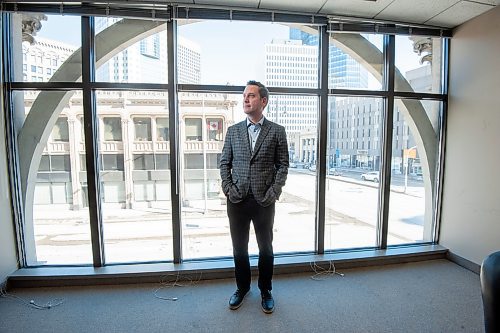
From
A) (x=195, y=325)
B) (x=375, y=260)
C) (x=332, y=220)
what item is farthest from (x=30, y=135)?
(x=375, y=260)

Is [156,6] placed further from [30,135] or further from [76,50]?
[30,135]

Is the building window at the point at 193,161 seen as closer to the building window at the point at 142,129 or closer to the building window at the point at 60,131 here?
the building window at the point at 142,129

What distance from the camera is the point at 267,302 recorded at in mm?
2082

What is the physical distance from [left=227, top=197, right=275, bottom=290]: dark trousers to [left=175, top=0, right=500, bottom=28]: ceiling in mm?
1819

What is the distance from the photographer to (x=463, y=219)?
292 cm

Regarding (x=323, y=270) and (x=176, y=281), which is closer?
(x=176, y=281)

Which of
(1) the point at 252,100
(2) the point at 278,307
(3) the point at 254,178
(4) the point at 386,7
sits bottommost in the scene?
(2) the point at 278,307

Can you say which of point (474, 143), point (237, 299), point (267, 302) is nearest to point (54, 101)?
point (237, 299)

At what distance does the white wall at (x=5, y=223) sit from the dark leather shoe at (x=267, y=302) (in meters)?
2.27

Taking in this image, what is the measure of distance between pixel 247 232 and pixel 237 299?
0.52m

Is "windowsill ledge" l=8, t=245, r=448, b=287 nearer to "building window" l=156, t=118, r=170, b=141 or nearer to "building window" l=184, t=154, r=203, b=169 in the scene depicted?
"building window" l=184, t=154, r=203, b=169

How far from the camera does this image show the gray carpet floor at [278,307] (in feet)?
6.27

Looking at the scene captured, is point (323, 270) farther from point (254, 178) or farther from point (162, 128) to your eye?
point (162, 128)

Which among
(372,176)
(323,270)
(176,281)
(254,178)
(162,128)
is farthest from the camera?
(372,176)
